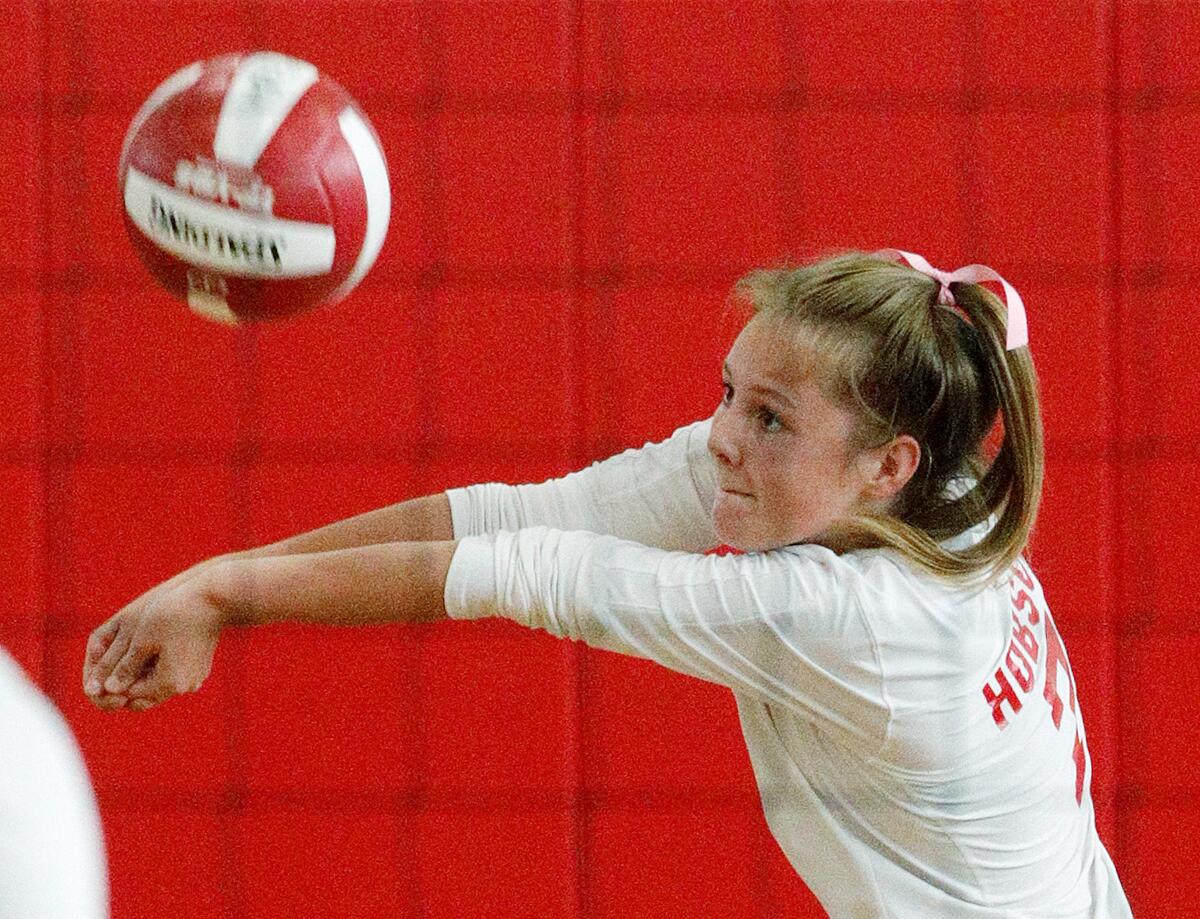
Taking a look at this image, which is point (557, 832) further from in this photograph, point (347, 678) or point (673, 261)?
point (673, 261)

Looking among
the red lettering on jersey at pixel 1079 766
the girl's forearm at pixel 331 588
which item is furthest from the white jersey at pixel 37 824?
the red lettering on jersey at pixel 1079 766

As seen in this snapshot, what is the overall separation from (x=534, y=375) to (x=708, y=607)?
68 centimetres

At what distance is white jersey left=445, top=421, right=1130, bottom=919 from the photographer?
3.73 feet

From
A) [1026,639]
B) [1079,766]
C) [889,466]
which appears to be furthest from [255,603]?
[1079,766]

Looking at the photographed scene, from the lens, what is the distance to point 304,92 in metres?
1.30

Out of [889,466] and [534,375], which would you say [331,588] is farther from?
[534,375]

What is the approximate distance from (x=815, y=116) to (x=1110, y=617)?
0.67m

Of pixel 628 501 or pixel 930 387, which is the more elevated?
pixel 930 387

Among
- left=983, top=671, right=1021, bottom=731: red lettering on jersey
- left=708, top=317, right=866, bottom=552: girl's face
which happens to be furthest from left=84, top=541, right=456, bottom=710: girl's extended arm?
left=983, top=671, right=1021, bottom=731: red lettering on jersey

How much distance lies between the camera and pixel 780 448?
1222 mm

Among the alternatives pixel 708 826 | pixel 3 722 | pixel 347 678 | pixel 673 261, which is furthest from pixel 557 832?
pixel 3 722

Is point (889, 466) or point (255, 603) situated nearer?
point (255, 603)

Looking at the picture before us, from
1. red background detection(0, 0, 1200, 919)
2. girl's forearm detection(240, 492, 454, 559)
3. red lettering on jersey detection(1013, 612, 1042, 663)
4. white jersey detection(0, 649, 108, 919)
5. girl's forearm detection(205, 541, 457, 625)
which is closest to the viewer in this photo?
white jersey detection(0, 649, 108, 919)

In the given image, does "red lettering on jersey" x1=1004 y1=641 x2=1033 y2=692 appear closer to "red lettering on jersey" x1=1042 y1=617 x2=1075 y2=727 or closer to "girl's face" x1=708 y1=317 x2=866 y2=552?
"red lettering on jersey" x1=1042 y1=617 x2=1075 y2=727
